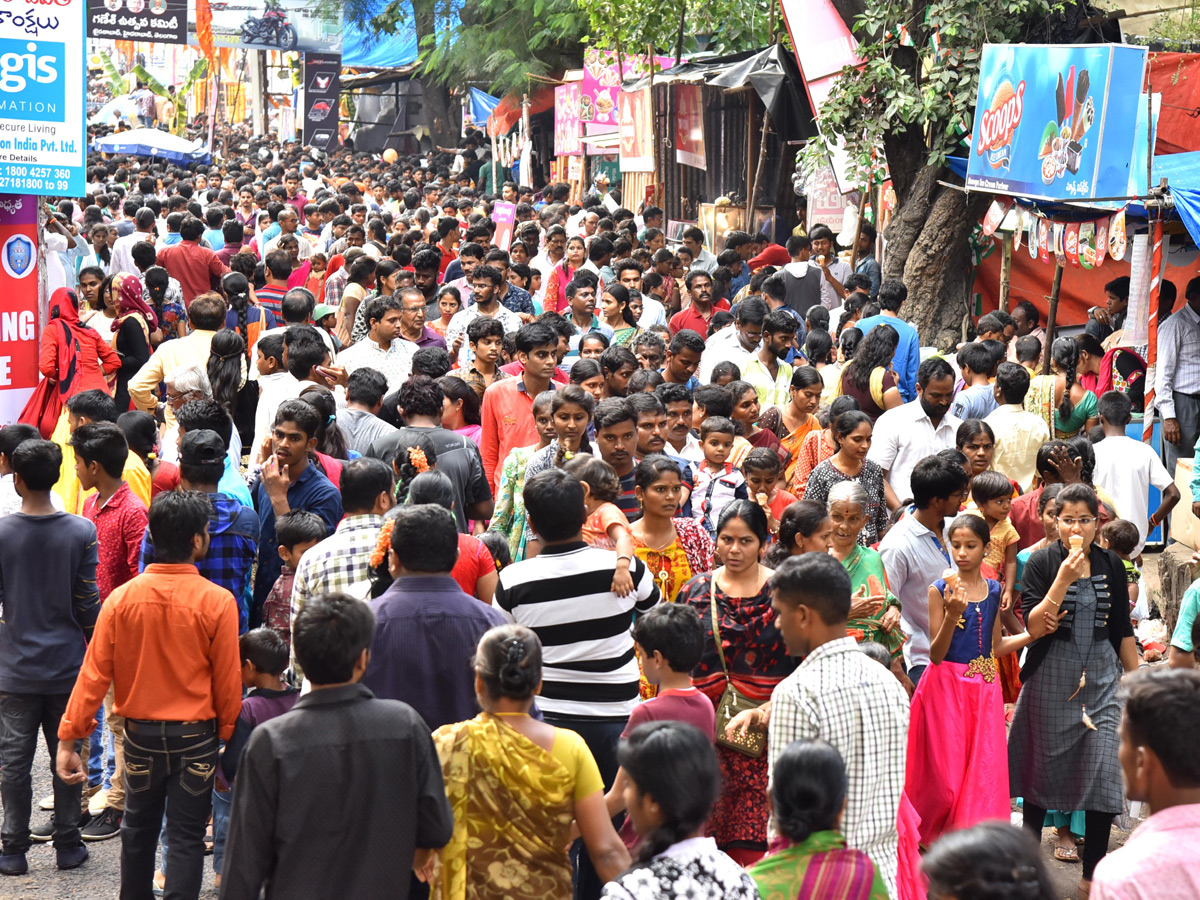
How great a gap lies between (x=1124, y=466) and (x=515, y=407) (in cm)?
340

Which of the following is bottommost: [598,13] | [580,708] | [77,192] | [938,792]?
[938,792]

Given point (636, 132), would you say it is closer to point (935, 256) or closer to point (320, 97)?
point (935, 256)

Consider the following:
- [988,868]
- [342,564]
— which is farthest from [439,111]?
[988,868]

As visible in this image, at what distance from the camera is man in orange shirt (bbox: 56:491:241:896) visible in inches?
174

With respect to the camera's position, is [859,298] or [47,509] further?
[859,298]

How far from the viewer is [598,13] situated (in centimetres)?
1870

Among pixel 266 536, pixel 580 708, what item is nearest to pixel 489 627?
pixel 580 708

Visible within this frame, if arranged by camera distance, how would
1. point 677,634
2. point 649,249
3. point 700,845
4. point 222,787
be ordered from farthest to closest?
point 649,249, point 222,787, point 677,634, point 700,845

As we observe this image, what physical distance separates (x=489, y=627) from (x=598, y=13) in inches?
634

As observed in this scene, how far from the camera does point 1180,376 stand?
9.63m

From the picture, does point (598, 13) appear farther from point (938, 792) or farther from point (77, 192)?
point (938, 792)

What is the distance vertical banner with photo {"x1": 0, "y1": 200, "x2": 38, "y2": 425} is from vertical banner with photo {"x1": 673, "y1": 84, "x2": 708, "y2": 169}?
12174 millimetres

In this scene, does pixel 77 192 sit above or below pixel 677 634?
above

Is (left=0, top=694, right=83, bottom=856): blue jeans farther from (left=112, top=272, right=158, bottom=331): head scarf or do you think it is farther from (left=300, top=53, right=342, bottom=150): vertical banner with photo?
(left=300, top=53, right=342, bottom=150): vertical banner with photo
